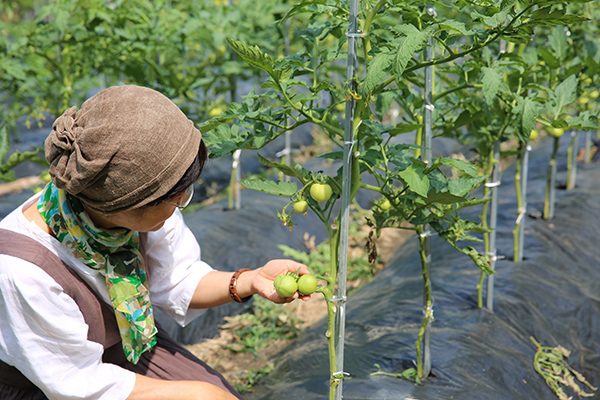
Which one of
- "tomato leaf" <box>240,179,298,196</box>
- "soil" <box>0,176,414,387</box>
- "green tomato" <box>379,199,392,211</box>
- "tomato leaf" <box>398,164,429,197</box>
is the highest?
"tomato leaf" <box>398,164,429,197</box>

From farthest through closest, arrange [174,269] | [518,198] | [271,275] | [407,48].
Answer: [518,198], [174,269], [271,275], [407,48]

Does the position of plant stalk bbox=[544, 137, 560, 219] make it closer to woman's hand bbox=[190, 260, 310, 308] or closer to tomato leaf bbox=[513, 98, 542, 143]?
tomato leaf bbox=[513, 98, 542, 143]

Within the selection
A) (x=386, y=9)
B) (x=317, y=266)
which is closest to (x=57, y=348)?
(x=386, y=9)

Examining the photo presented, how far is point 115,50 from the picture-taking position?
2.36 meters

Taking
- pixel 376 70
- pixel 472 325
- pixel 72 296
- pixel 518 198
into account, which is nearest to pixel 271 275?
pixel 72 296

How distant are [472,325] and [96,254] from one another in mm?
1189

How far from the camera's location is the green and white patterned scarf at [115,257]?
1003mm

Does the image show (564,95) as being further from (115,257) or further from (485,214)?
(115,257)

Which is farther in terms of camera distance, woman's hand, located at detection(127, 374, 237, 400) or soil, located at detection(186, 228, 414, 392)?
soil, located at detection(186, 228, 414, 392)

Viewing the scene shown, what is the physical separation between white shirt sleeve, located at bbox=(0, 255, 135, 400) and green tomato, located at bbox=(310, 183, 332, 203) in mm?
Answer: 503

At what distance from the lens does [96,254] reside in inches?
40.9

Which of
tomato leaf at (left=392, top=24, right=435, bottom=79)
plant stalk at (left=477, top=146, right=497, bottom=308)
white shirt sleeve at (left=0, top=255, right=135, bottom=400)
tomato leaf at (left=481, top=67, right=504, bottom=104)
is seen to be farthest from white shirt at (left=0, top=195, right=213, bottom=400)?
plant stalk at (left=477, top=146, right=497, bottom=308)

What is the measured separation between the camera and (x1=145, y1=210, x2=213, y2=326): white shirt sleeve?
126 centimetres

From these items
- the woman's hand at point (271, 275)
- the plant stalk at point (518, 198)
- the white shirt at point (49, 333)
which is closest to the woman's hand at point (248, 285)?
the woman's hand at point (271, 275)
